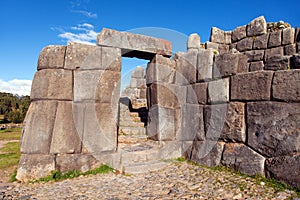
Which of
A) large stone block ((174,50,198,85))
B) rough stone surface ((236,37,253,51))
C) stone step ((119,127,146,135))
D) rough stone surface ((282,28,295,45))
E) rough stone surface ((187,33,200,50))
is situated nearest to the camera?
large stone block ((174,50,198,85))

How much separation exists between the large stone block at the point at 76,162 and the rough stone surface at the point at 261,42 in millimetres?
5356

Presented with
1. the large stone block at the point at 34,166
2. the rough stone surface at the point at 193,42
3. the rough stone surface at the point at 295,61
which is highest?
the rough stone surface at the point at 193,42

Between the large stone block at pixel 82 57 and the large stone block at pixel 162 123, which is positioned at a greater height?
the large stone block at pixel 82 57

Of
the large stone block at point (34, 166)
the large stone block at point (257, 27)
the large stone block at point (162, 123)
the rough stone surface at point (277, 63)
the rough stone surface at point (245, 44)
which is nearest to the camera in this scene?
the rough stone surface at point (277, 63)

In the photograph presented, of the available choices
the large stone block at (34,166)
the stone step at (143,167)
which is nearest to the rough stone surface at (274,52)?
the stone step at (143,167)

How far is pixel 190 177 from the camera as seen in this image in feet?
13.4

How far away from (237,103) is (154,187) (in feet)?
7.30

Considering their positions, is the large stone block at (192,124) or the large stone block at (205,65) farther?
the large stone block at (192,124)

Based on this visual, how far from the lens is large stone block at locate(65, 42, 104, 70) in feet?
15.1

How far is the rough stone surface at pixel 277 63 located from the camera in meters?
3.63

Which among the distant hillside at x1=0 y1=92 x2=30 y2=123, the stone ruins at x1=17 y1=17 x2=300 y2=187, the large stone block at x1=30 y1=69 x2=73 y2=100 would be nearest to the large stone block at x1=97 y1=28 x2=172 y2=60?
the stone ruins at x1=17 y1=17 x2=300 y2=187

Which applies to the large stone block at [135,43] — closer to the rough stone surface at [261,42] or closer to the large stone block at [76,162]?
the large stone block at [76,162]

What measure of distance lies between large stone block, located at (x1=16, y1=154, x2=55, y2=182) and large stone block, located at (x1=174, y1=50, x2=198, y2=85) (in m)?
3.47

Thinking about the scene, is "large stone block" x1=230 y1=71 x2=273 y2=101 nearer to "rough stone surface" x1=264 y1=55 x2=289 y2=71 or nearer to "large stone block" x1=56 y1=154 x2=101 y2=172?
"rough stone surface" x1=264 y1=55 x2=289 y2=71
